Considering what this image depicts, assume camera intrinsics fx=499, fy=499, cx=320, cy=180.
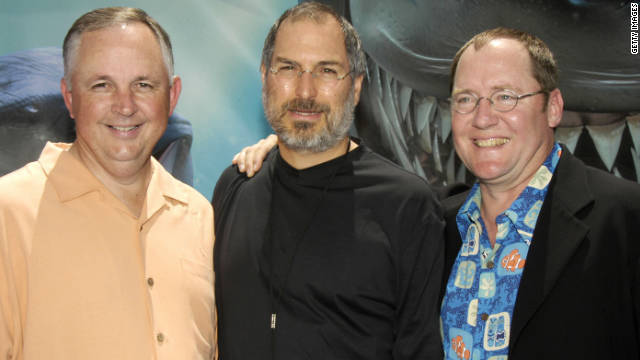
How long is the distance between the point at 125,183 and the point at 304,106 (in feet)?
2.23

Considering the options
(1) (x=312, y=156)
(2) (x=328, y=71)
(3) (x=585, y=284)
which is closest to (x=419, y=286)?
(3) (x=585, y=284)

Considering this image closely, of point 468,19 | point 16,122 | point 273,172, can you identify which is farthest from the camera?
point 468,19

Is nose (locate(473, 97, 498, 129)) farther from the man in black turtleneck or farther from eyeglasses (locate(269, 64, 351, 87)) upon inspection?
eyeglasses (locate(269, 64, 351, 87))

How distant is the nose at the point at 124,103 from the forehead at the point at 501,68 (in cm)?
116

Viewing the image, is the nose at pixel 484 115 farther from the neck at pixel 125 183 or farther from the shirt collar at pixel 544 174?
the neck at pixel 125 183

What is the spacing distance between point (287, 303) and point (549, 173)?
101 centimetres

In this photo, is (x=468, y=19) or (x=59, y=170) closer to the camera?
(x=59, y=170)

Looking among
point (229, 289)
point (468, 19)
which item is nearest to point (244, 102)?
point (468, 19)

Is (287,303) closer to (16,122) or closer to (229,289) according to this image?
(229,289)

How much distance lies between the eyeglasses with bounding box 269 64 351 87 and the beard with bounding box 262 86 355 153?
8cm

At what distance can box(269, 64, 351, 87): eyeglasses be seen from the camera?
1833 millimetres

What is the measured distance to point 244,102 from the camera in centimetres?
339

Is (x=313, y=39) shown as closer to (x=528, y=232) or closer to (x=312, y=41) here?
(x=312, y=41)

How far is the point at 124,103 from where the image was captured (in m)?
1.60
